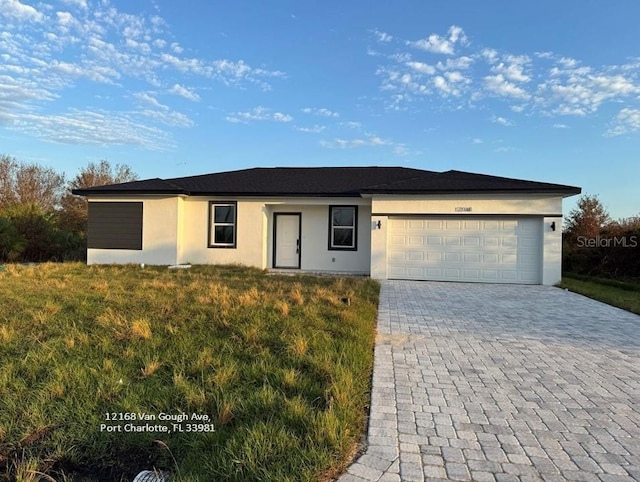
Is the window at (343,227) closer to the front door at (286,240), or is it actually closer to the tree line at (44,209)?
the front door at (286,240)

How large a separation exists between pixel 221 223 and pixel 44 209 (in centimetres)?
1489

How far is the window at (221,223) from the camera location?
14264 millimetres

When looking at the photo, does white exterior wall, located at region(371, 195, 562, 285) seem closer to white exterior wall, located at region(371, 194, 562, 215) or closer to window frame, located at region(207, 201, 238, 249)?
white exterior wall, located at region(371, 194, 562, 215)

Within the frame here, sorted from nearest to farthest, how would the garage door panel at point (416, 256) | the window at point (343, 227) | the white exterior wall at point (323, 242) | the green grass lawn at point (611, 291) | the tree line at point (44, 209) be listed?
the green grass lawn at point (611, 291) < the garage door panel at point (416, 256) < the white exterior wall at point (323, 242) < the window at point (343, 227) < the tree line at point (44, 209)

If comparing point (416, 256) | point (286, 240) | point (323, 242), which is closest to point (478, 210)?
point (416, 256)

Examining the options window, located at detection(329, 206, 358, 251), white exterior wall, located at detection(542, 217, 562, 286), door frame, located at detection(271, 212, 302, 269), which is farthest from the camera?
door frame, located at detection(271, 212, 302, 269)

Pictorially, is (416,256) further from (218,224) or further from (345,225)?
(218,224)

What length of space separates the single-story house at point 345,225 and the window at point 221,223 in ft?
0.12

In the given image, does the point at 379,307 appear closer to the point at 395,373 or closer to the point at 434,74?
the point at 395,373

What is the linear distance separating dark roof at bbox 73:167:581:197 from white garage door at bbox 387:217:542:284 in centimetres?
107

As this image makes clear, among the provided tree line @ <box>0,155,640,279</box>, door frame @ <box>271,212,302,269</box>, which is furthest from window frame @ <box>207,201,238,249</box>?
tree line @ <box>0,155,640,279</box>

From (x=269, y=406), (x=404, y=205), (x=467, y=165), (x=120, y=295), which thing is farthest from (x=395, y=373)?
(x=467, y=165)

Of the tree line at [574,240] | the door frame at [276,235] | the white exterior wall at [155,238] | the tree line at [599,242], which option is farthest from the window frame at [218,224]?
the tree line at [599,242]

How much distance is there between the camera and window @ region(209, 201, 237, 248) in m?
14.3
